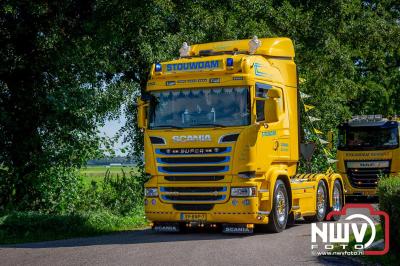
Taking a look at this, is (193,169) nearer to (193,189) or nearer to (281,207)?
(193,189)

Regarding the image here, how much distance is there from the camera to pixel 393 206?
10102mm

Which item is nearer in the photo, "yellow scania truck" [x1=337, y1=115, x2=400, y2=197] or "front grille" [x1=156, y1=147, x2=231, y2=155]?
"front grille" [x1=156, y1=147, x2=231, y2=155]

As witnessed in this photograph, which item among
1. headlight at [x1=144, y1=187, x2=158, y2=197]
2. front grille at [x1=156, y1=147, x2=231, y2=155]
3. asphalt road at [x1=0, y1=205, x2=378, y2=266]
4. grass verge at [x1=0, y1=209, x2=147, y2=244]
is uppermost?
front grille at [x1=156, y1=147, x2=231, y2=155]

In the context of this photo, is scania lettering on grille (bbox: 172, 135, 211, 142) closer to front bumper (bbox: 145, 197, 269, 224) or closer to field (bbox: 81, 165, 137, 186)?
front bumper (bbox: 145, 197, 269, 224)

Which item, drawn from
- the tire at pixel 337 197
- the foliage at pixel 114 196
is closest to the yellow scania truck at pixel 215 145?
the tire at pixel 337 197

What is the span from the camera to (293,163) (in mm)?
16625

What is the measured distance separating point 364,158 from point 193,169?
12612 millimetres

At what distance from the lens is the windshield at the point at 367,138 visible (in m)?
25.2

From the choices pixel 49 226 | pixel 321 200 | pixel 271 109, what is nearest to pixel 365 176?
pixel 321 200

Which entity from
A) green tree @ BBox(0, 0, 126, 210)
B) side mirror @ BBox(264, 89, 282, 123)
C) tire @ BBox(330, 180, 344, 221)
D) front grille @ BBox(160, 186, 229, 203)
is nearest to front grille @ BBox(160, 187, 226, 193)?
front grille @ BBox(160, 186, 229, 203)

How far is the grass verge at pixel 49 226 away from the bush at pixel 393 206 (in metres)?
7.34

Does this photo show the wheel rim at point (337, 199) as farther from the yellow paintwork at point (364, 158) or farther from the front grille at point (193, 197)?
the yellow paintwork at point (364, 158)

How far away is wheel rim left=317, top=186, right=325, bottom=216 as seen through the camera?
1788 cm

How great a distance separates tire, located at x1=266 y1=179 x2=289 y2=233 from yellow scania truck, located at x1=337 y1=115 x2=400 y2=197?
34.2 ft
